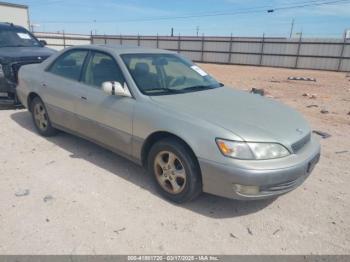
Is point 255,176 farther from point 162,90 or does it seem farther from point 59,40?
point 59,40

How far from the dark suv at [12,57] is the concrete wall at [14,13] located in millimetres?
12753

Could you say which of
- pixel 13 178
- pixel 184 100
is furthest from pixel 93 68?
pixel 13 178

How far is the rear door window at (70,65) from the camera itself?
13.6ft

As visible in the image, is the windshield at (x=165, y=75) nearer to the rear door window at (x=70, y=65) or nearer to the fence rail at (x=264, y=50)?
the rear door window at (x=70, y=65)

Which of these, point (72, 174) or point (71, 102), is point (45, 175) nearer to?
point (72, 174)

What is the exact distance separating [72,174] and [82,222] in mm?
1053

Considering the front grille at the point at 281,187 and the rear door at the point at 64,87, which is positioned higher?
the rear door at the point at 64,87

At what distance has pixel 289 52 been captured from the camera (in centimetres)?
2209

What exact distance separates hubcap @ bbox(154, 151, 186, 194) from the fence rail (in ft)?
69.4

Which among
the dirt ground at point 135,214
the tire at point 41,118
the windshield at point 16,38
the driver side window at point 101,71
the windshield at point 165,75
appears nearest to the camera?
the dirt ground at point 135,214

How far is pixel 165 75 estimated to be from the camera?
12.4 ft

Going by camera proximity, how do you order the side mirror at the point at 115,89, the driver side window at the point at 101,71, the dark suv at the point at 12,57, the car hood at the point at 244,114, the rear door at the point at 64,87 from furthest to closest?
the dark suv at the point at 12,57 < the rear door at the point at 64,87 < the driver side window at the point at 101,71 < the side mirror at the point at 115,89 < the car hood at the point at 244,114

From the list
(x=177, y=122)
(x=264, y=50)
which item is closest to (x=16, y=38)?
(x=177, y=122)

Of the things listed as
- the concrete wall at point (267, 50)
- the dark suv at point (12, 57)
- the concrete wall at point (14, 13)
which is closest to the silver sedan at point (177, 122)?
the dark suv at point (12, 57)
